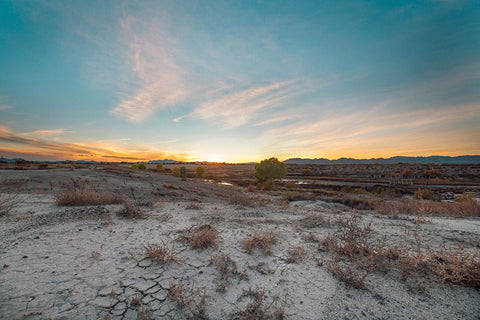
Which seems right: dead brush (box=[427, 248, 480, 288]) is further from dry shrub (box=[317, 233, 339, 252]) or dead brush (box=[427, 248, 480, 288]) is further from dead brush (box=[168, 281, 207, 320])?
dead brush (box=[168, 281, 207, 320])

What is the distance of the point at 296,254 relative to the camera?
4.31 meters

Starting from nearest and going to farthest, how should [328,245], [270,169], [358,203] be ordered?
[328,245] → [358,203] → [270,169]

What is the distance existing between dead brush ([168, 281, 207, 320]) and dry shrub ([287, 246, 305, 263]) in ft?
6.65

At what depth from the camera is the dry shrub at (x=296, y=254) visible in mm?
4091

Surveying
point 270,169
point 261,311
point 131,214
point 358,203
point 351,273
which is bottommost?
point 358,203

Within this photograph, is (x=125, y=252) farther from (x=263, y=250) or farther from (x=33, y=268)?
(x=263, y=250)

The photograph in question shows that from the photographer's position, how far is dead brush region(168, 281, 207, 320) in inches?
102

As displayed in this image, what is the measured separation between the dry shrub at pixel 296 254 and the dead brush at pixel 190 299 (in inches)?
79.8

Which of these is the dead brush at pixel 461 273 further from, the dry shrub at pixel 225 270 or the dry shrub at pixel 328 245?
the dry shrub at pixel 225 270

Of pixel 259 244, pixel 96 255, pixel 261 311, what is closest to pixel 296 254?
pixel 259 244

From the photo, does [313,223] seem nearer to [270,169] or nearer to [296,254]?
[296,254]

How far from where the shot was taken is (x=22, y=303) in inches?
101

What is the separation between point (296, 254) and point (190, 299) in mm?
2507

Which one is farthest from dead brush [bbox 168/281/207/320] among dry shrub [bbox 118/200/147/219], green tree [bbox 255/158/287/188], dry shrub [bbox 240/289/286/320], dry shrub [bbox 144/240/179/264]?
green tree [bbox 255/158/287/188]
